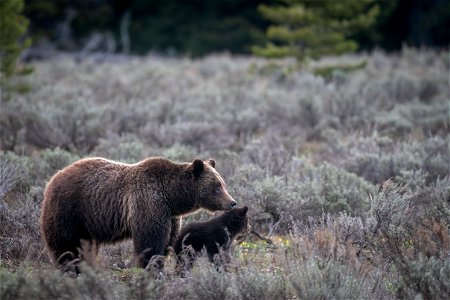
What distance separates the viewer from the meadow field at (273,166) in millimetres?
5195

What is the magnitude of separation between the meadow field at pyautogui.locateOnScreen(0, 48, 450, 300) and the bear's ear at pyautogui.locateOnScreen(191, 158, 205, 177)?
3.20ft

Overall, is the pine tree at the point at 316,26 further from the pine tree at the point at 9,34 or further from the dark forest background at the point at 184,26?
the dark forest background at the point at 184,26

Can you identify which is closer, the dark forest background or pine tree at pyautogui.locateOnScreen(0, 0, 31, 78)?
pine tree at pyautogui.locateOnScreen(0, 0, 31, 78)

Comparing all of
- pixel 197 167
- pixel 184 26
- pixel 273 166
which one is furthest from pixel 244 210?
pixel 184 26

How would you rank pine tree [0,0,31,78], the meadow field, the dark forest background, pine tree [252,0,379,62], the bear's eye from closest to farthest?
the meadow field < the bear's eye < pine tree [0,0,31,78] < pine tree [252,0,379,62] < the dark forest background

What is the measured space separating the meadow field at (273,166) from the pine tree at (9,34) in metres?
0.78

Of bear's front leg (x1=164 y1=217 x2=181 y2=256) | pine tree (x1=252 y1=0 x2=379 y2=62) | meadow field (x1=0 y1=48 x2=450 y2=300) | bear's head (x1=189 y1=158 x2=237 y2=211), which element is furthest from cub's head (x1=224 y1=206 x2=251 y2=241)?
pine tree (x1=252 y1=0 x2=379 y2=62)

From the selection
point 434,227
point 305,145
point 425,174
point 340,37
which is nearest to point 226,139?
point 305,145

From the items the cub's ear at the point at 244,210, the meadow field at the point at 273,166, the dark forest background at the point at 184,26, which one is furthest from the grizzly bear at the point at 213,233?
the dark forest background at the point at 184,26

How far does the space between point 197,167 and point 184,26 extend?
3067 centimetres

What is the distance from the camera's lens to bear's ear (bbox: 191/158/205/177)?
20.6 feet

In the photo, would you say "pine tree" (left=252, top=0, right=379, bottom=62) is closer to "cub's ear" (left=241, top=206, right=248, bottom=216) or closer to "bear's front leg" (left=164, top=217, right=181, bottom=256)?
"cub's ear" (left=241, top=206, right=248, bottom=216)

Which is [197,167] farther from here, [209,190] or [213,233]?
[213,233]

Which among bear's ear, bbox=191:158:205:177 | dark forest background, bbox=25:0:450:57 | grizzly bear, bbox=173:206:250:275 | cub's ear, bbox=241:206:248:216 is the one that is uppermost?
bear's ear, bbox=191:158:205:177
